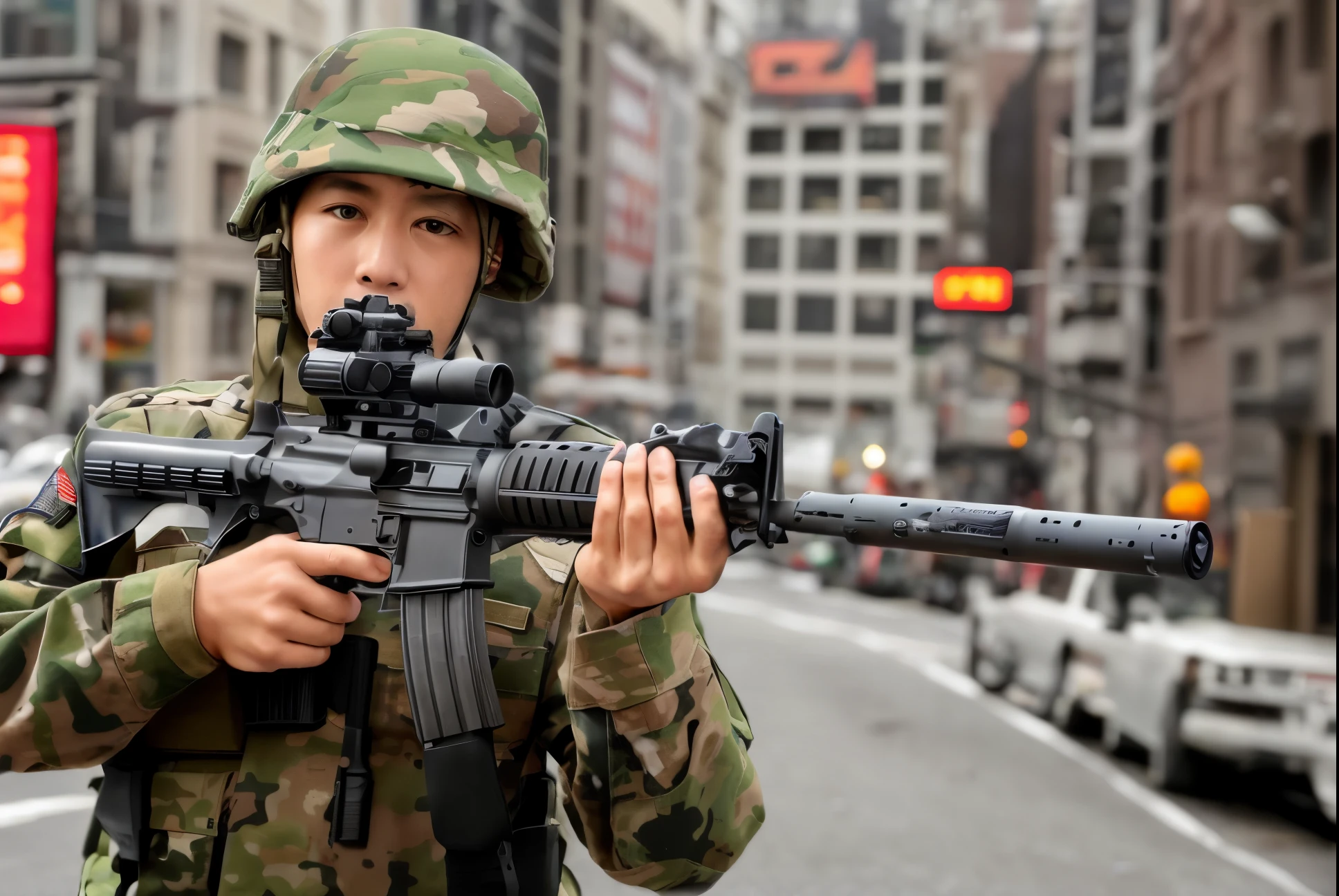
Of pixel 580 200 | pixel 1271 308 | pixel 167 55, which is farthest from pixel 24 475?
pixel 580 200

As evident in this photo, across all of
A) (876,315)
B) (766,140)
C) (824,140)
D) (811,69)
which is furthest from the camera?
(824,140)

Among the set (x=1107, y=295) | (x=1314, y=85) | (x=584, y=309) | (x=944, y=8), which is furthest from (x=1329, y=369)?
(x=944, y=8)

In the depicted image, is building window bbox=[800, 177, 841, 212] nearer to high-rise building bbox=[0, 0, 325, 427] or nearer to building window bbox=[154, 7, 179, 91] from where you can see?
high-rise building bbox=[0, 0, 325, 427]

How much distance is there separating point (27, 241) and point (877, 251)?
56115 millimetres

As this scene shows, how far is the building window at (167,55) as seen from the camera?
1121 inches

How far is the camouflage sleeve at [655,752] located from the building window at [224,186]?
2862 cm

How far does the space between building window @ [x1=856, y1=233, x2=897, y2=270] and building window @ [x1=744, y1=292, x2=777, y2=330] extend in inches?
178

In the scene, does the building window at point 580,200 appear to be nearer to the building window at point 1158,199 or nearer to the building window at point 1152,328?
the building window at point 1158,199

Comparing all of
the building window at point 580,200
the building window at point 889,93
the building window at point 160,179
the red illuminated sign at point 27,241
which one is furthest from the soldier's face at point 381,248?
the building window at point 889,93

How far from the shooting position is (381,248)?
1.96 metres

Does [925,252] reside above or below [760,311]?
above

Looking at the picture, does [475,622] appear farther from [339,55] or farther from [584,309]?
[584,309]

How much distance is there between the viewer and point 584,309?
155 feet

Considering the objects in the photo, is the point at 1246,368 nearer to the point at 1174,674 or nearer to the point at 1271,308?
the point at 1271,308
